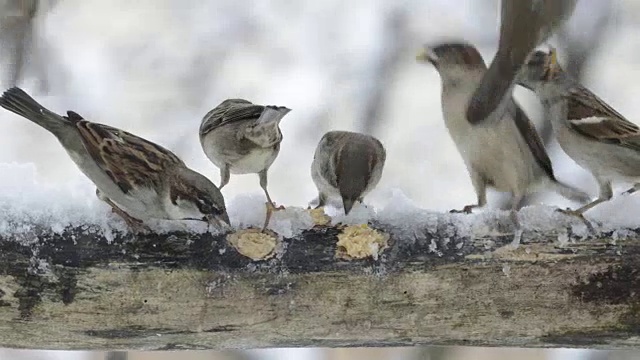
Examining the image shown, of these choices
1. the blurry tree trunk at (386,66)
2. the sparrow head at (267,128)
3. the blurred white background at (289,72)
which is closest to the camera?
the sparrow head at (267,128)

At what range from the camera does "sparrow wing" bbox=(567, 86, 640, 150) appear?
1.87 metres

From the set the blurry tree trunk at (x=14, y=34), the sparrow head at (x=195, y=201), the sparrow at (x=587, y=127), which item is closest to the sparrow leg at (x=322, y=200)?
the sparrow head at (x=195, y=201)

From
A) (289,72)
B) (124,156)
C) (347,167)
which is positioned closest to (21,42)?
(289,72)

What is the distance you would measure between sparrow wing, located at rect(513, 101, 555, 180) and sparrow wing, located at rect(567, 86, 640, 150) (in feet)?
0.44

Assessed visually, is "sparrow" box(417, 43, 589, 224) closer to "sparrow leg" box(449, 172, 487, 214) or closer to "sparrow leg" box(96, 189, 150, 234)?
"sparrow leg" box(449, 172, 487, 214)

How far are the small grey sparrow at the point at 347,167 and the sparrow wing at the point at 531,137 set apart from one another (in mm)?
386

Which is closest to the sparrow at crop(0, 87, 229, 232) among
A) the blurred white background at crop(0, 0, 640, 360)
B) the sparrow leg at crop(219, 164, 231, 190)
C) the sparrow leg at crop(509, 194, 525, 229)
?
the sparrow leg at crop(219, 164, 231, 190)

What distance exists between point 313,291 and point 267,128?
0.55 meters

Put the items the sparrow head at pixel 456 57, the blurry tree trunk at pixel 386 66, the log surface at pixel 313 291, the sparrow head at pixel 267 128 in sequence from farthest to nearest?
1. the blurry tree trunk at pixel 386 66
2. the sparrow head at pixel 456 57
3. the sparrow head at pixel 267 128
4. the log surface at pixel 313 291

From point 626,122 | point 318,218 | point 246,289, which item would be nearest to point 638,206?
point 626,122

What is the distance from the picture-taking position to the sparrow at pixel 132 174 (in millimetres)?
1703

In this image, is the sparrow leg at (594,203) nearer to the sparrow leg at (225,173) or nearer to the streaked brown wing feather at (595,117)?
the streaked brown wing feather at (595,117)

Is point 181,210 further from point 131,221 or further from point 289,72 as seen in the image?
point 289,72

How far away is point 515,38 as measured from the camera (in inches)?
68.4
